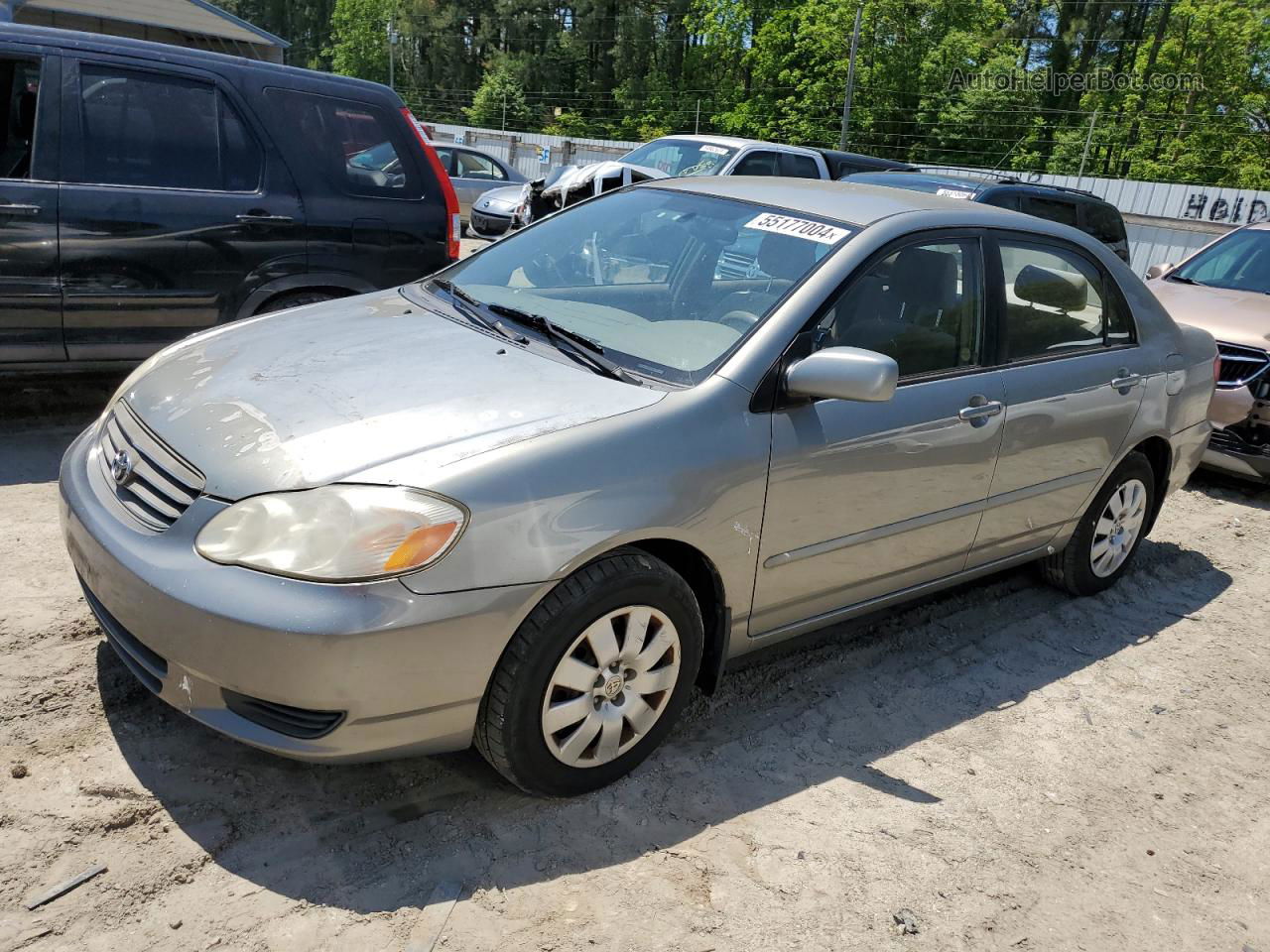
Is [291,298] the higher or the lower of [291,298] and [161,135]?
the lower

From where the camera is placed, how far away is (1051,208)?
36.1 feet

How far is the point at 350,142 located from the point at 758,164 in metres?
6.54

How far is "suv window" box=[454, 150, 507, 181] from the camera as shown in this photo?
1603 cm

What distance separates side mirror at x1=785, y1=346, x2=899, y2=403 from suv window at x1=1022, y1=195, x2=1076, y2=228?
334 inches

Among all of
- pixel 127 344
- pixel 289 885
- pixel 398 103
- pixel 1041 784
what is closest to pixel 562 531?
pixel 289 885

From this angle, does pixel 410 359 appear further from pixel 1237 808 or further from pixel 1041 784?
pixel 1237 808

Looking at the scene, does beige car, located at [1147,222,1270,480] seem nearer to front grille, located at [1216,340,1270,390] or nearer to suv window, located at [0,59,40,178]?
front grille, located at [1216,340,1270,390]

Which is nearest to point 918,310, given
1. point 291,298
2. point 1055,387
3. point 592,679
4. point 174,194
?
point 1055,387

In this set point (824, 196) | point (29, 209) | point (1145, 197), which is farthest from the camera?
point (1145, 197)

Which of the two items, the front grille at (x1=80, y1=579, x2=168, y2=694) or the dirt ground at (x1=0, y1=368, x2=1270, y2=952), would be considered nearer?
the dirt ground at (x1=0, y1=368, x2=1270, y2=952)

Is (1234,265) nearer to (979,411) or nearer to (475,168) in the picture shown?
(979,411)

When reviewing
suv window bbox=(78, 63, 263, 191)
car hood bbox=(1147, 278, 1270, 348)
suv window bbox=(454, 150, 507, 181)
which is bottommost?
suv window bbox=(454, 150, 507, 181)

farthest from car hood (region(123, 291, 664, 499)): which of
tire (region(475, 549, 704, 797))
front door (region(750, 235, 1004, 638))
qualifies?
front door (region(750, 235, 1004, 638))

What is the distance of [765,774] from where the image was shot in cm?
318
